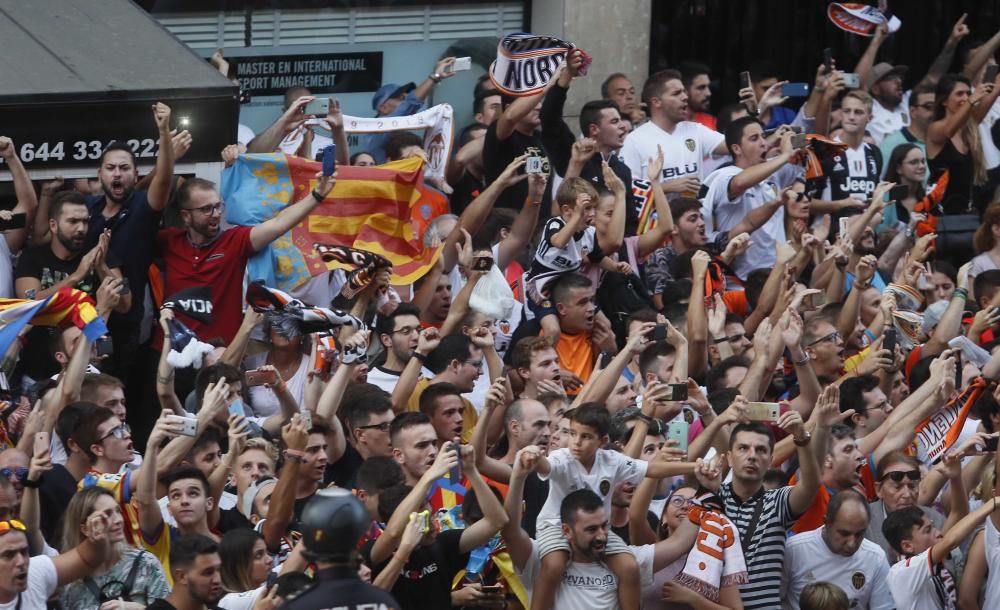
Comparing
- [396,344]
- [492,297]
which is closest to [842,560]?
[396,344]

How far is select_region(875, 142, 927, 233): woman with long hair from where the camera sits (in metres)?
15.9

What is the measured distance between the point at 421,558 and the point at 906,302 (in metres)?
5.38

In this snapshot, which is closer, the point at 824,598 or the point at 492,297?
the point at 824,598

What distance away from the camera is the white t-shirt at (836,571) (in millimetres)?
10445

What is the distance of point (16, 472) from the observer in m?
9.46

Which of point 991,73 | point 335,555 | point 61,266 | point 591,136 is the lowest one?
point 991,73

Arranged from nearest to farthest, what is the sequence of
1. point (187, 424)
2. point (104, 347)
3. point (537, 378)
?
point (187, 424)
point (104, 347)
point (537, 378)

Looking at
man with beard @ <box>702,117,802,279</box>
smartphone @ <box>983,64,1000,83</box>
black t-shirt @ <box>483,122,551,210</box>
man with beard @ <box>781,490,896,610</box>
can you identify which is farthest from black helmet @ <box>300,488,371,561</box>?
smartphone @ <box>983,64,1000,83</box>

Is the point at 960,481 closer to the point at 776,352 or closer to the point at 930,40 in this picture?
the point at 776,352

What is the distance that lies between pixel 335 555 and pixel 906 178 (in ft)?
32.7

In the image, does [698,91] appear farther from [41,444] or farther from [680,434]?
[41,444]

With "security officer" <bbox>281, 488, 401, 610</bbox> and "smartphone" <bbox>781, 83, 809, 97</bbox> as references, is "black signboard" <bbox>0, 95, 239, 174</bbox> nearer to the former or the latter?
"smartphone" <bbox>781, 83, 809, 97</bbox>

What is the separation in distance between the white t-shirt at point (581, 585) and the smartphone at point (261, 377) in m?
A: 1.69

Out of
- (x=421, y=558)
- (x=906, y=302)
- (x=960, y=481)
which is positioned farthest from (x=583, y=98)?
(x=421, y=558)
